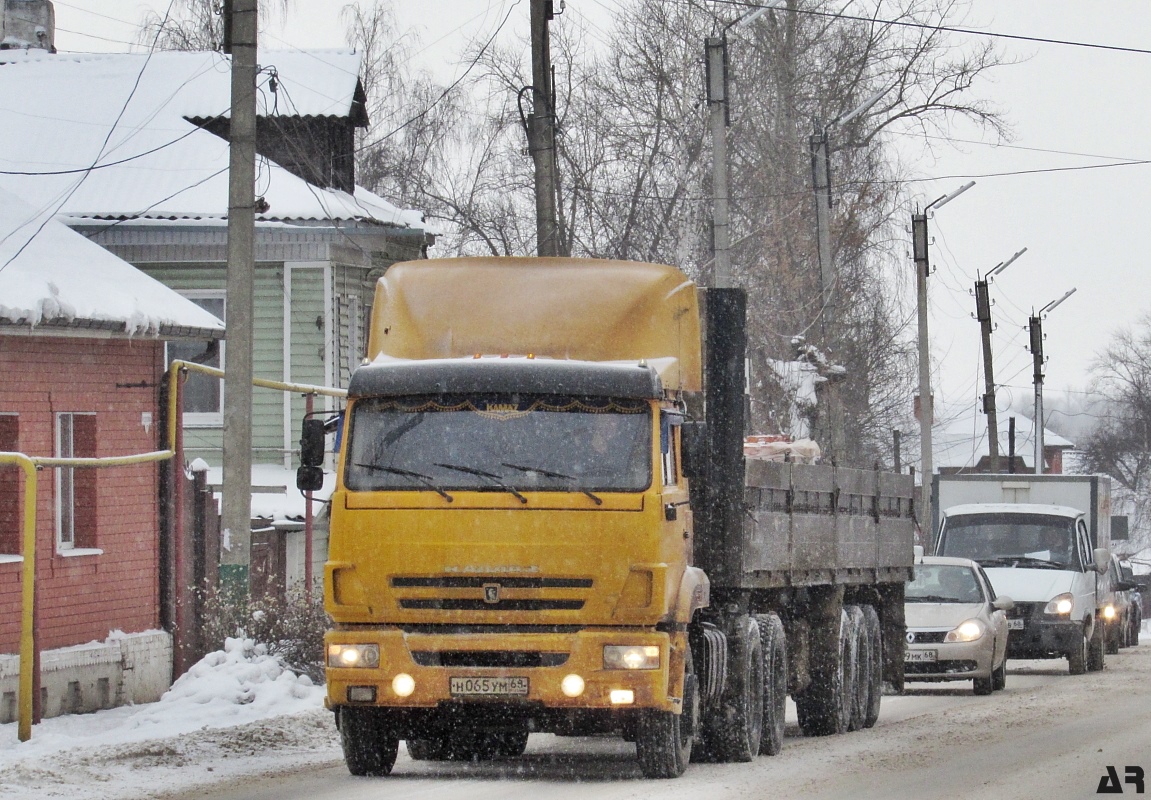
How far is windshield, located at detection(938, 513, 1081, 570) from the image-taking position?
85.0 ft

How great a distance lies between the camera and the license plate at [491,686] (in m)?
10.6

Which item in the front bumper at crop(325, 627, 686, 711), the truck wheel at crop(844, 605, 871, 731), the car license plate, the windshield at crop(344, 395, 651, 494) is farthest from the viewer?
the car license plate

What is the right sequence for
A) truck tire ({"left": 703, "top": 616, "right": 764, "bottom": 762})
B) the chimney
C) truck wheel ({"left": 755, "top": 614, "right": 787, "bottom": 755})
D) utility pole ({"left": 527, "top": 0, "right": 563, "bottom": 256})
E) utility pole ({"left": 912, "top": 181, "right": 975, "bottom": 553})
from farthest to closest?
utility pole ({"left": 912, "top": 181, "right": 975, "bottom": 553}) → the chimney → utility pole ({"left": 527, "top": 0, "right": 563, "bottom": 256}) → truck wheel ({"left": 755, "top": 614, "right": 787, "bottom": 755}) → truck tire ({"left": 703, "top": 616, "right": 764, "bottom": 762})

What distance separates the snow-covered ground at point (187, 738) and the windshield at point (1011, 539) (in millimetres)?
13375

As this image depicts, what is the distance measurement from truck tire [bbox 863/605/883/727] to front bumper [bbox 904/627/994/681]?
2.81 meters

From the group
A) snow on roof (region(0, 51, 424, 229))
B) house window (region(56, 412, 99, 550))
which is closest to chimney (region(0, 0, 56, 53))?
snow on roof (region(0, 51, 424, 229))

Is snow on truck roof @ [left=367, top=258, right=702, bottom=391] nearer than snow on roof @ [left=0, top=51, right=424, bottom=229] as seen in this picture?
Yes

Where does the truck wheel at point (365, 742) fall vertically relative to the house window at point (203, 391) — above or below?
below

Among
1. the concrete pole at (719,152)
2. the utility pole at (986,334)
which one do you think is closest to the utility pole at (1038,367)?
the utility pole at (986,334)

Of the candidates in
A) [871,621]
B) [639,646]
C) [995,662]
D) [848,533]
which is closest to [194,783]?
[639,646]

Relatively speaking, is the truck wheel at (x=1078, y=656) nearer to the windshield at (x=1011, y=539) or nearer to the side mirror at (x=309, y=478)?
the windshield at (x=1011, y=539)

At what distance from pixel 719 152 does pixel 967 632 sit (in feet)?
23.5

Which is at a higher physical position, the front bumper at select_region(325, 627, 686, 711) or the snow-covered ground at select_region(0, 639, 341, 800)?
the front bumper at select_region(325, 627, 686, 711)

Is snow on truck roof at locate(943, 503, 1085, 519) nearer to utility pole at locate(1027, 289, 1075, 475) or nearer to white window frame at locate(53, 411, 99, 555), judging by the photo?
white window frame at locate(53, 411, 99, 555)
